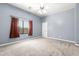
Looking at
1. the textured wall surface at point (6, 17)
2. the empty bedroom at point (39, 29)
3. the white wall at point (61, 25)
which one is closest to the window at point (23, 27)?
the empty bedroom at point (39, 29)

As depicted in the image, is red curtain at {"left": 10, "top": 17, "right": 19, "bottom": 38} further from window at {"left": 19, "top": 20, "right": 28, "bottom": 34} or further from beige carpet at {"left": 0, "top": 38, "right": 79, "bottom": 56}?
beige carpet at {"left": 0, "top": 38, "right": 79, "bottom": 56}

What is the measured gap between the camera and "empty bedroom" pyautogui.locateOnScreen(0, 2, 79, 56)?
3703 mm

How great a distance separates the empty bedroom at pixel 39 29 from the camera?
370 centimetres

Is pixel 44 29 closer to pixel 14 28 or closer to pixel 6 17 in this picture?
pixel 14 28

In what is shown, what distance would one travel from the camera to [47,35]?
7805mm

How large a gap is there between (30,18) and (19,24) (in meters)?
1.40

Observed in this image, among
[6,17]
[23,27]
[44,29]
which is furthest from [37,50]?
[44,29]

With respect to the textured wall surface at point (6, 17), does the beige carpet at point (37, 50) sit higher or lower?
lower

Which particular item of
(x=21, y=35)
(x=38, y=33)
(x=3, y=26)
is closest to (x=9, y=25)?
(x=3, y=26)

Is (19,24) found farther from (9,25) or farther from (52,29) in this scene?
(52,29)

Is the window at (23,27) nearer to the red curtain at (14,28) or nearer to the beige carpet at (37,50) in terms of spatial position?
the red curtain at (14,28)

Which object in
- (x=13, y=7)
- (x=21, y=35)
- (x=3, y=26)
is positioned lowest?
(x=21, y=35)

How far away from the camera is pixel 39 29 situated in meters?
8.08

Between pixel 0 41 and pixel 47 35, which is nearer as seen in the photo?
pixel 0 41
